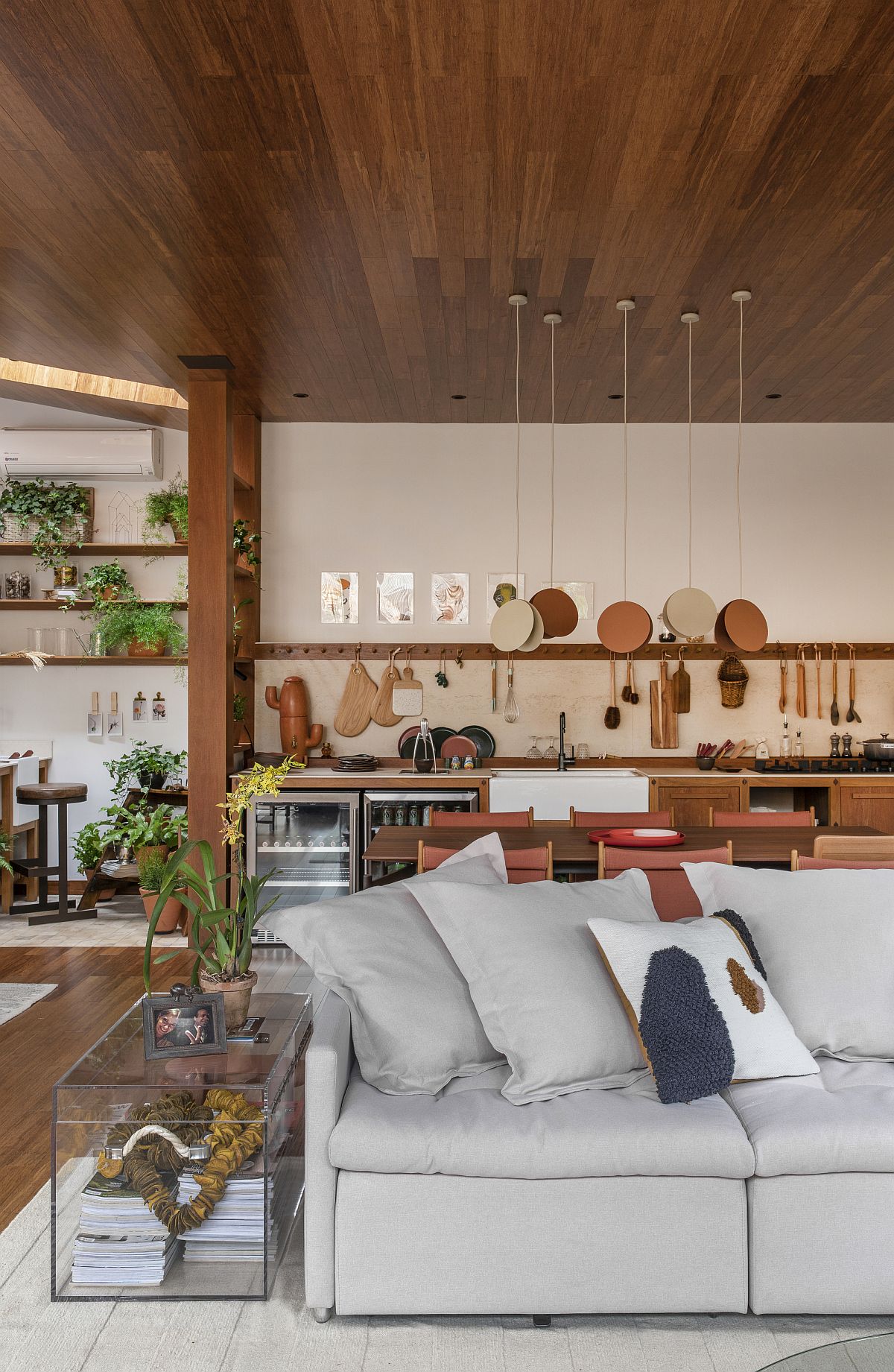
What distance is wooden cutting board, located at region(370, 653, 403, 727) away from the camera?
6.82m

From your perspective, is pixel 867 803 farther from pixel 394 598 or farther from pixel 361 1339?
pixel 361 1339

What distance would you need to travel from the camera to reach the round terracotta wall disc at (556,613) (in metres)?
4.80

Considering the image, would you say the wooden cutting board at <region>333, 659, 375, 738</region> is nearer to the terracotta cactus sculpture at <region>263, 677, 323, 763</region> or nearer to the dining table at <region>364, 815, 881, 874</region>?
the terracotta cactus sculpture at <region>263, 677, 323, 763</region>

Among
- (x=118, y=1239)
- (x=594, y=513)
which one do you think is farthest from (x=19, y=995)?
(x=594, y=513)

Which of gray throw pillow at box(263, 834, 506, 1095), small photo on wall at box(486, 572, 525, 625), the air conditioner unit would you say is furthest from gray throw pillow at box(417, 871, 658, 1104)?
the air conditioner unit

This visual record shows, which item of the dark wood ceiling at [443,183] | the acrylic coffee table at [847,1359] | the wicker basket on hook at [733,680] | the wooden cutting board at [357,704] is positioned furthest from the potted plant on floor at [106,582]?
the acrylic coffee table at [847,1359]

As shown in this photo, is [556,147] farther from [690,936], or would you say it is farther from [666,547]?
[666,547]

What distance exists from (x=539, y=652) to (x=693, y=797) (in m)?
1.44

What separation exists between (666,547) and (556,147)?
384 cm

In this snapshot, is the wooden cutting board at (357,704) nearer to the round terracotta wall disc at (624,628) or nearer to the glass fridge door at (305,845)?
the glass fridge door at (305,845)

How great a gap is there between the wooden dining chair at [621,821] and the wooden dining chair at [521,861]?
913 millimetres

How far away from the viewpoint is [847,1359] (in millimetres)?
1570

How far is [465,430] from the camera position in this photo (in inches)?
271

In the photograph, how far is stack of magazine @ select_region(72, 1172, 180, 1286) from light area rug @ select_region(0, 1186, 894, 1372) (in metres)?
0.06
